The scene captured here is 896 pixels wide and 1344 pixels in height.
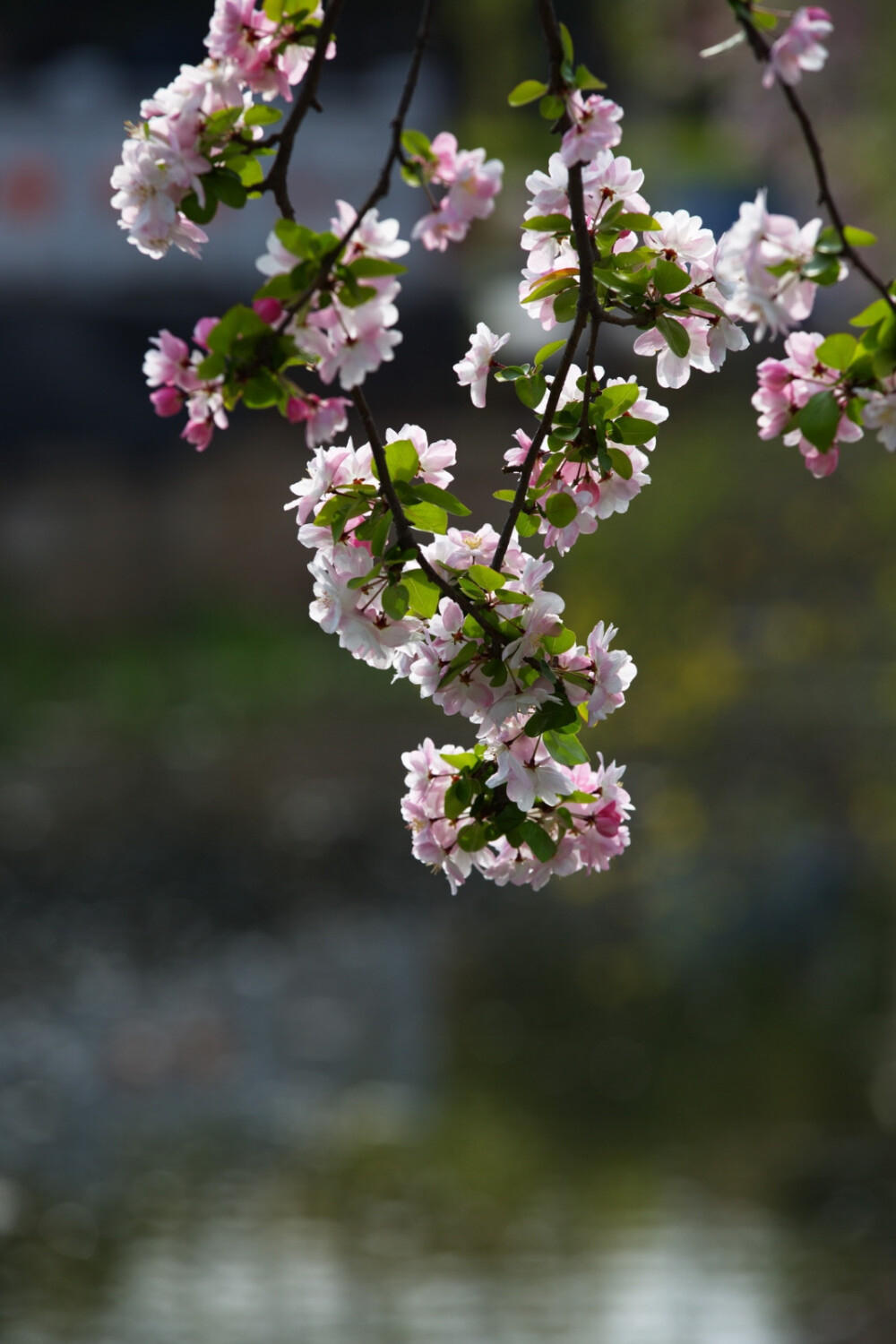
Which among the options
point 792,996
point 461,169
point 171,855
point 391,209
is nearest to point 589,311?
point 461,169

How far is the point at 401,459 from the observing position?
2.39 ft

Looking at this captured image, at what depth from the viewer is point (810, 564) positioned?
4.55 metres

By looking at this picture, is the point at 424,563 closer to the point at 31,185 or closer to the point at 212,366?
the point at 212,366

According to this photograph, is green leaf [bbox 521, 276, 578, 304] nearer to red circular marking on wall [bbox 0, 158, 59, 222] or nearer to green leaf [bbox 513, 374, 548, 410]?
green leaf [bbox 513, 374, 548, 410]

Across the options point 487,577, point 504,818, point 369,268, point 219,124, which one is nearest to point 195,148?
point 219,124

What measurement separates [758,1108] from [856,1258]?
622 mm

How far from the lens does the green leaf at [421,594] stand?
28.4 inches

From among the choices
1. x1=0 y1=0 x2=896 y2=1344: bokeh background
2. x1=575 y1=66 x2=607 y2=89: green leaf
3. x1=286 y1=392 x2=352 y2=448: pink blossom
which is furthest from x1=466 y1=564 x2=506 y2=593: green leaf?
x1=0 y1=0 x2=896 y2=1344: bokeh background

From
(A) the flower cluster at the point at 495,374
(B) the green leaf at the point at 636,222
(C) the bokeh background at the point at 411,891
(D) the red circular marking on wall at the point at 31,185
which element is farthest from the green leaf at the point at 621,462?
(D) the red circular marking on wall at the point at 31,185

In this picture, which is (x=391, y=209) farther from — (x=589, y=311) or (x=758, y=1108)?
(x=589, y=311)

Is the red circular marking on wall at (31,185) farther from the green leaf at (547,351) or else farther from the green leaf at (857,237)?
the green leaf at (857,237)

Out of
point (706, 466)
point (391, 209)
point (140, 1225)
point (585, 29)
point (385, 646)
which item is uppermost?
point (585, 29)

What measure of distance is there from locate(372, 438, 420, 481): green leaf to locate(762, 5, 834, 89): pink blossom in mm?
219

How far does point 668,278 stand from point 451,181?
0.45 ft
